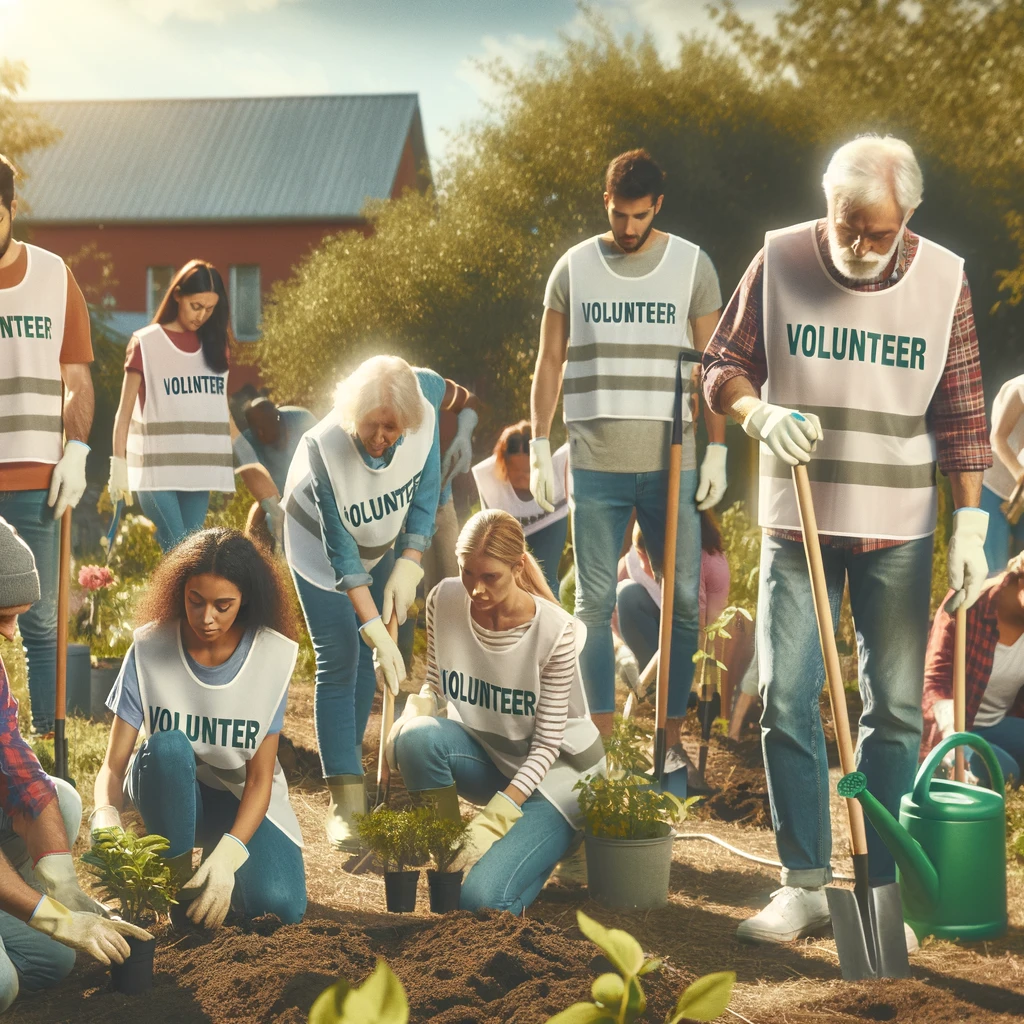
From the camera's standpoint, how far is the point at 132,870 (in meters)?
2.69

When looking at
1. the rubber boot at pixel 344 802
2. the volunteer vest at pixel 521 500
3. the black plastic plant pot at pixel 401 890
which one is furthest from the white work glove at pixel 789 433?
the volunteer vest at pixel 521 500

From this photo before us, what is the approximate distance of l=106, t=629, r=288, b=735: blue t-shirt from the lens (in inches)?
121

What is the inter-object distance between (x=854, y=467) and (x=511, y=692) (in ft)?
3.47

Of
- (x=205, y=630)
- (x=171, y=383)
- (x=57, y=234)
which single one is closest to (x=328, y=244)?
(x=57, y=234)

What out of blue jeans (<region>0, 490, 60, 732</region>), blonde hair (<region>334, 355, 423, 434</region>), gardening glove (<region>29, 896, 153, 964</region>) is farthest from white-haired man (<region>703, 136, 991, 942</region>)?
blue jeans (<region>0, 490, 60, 732</region>)

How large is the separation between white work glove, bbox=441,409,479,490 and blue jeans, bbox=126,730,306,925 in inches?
102

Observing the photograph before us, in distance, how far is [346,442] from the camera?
13.0ft

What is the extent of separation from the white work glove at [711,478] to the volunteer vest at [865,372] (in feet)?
3.81

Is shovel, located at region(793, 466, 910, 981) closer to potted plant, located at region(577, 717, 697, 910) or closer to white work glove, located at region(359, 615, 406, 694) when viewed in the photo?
potted plant, located at region(577, 717, 697, 910)

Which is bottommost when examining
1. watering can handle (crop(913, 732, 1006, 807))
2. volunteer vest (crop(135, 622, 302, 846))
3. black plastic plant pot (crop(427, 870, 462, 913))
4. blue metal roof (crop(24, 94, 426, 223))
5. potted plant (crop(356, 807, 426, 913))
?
black plastic plant pot (crop(427, 870, 462, 913))

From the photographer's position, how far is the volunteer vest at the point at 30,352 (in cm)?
425

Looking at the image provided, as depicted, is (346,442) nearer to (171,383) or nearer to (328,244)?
(171,383)

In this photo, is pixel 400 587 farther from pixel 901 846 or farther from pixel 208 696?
pixel 901 846

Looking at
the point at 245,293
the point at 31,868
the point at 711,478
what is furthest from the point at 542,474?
the point at 245,293
